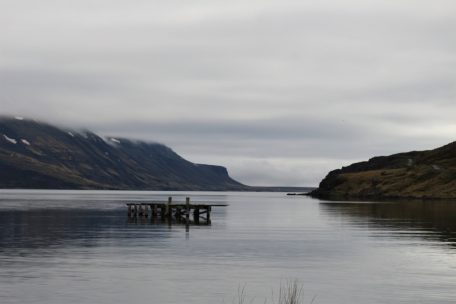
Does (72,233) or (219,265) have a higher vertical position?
(72,233)

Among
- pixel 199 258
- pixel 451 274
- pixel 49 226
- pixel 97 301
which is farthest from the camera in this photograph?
pixel 49 226

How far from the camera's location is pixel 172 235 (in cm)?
7944

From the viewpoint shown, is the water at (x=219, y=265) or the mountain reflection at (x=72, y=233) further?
the mountain reflection at (x=72, y=233)

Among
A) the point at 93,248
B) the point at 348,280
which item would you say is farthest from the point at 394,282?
the point at 93,248

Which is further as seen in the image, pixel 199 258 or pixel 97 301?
pixel 199 258

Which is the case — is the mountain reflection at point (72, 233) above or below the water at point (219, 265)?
above

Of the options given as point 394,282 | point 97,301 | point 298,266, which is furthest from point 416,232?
point 97,301

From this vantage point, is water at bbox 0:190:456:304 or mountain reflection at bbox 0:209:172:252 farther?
mountain reflection at bbox 0:209:172:252

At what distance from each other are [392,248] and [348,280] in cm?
2098

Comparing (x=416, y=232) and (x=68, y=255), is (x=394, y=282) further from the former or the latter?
(x=416, y=232)

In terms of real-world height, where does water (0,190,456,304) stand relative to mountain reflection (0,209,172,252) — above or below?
below

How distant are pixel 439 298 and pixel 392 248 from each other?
26.7 m

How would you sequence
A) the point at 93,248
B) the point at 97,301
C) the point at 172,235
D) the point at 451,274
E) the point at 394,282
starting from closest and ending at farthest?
the point at 97,301 < the point at 394,282 < the point at 451,274 < the point at 93,248 < the point at 172,235

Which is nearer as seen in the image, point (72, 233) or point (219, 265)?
point (219, 265)
